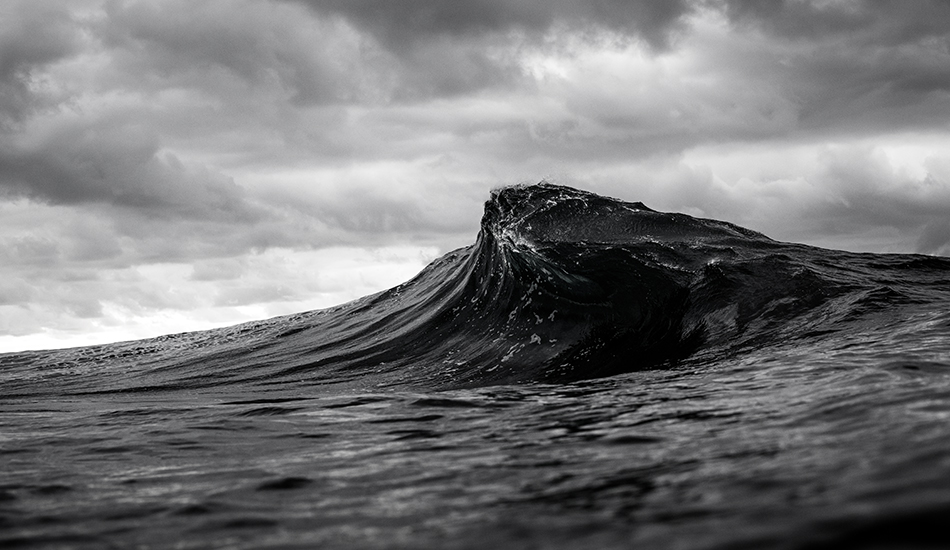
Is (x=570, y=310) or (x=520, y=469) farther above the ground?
(x=570, y=310)

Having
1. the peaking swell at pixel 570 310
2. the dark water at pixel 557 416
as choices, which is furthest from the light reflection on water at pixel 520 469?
the peaking swell at pixel 570 310

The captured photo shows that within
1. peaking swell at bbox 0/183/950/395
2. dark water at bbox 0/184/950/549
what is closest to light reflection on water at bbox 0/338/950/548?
dark water at bbox 0/184/950/549

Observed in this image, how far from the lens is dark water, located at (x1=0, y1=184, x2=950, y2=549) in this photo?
332 centimetres

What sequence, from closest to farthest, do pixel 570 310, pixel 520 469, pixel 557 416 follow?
pixel 520 469 → pixel 557 416 → pixel 570 310

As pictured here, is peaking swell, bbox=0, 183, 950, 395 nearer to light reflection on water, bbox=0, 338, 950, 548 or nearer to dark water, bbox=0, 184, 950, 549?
dark water, bbox=0, 184, 950, 549

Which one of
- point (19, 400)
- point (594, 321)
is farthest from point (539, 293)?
point (19, 400)

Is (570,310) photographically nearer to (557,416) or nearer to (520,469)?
(557,416)

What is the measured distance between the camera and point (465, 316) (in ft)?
45.9

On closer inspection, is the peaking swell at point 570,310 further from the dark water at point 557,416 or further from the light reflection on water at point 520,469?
the light reflection on water at point 520,469

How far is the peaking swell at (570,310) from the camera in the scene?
35.4 ft

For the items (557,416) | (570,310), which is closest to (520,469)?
(557,416)

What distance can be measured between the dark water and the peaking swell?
0.06 metres

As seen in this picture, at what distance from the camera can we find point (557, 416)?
20.9 ft

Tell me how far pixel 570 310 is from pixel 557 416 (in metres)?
6.09
